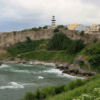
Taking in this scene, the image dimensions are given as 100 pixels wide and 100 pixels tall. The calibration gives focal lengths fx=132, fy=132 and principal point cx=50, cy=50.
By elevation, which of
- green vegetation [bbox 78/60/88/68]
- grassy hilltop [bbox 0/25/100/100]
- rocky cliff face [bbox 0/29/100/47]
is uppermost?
rocky cliff face [bbox 0/29/100/47]

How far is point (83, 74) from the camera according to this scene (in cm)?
3575

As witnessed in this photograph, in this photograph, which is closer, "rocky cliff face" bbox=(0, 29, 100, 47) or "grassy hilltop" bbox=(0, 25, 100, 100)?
"grassy hilltop" bbox=(0, 25, 100, 100)

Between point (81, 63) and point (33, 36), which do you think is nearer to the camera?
point (81, 63)


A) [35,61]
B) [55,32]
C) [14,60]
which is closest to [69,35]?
[55,32]

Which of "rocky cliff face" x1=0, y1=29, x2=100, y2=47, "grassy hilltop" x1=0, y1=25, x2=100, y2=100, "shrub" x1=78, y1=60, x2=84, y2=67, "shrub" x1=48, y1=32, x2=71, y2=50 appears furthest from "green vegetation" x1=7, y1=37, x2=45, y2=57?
"shrub" x1=78, y1=60, x2=84, y2=67

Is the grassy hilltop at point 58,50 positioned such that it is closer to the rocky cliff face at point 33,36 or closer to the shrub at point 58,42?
the shrub at point 58,42

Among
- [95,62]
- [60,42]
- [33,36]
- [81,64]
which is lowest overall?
[81,64]

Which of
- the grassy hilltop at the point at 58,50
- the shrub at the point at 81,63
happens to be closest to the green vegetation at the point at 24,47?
the grassy hilltop at the point at 58,50

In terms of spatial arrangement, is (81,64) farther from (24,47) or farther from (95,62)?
(24,47)

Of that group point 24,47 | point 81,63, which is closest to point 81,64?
point 81,63

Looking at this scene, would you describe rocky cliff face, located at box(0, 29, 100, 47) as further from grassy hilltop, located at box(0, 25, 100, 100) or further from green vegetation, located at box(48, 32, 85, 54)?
green vegetation, located at box(48, 32, 85, 54)

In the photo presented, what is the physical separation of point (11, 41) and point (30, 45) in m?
9.91

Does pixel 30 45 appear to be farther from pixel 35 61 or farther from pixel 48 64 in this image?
pixel 48 64

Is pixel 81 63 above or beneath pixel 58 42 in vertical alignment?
beneath
